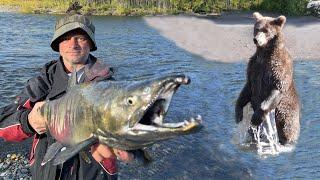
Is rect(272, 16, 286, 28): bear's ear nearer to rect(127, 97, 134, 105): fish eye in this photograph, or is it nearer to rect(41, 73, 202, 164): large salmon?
rect(41, 73, 202, 164): large salmon

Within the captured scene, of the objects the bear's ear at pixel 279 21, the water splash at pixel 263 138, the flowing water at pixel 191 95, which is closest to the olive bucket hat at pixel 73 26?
the flowing water at pixel 191 95

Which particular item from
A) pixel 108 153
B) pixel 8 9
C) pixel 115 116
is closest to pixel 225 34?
pixel 8 9

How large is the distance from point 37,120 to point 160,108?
3.35 feet

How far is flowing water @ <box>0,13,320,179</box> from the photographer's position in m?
7.70

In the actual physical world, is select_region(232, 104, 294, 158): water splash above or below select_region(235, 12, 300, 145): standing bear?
below

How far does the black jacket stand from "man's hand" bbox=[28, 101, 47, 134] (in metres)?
0.07

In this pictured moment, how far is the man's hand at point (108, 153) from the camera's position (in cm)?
270

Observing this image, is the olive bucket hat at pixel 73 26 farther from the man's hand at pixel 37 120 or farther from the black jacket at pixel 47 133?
the man's hand at pixel 37 120

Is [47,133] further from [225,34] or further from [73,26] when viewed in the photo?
[225,34]

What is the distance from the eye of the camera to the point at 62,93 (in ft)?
10.5

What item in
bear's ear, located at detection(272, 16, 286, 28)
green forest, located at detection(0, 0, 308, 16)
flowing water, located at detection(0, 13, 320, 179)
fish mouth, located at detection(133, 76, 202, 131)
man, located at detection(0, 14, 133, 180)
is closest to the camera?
fish mouth, located at detection(133, 76, 202, 131)

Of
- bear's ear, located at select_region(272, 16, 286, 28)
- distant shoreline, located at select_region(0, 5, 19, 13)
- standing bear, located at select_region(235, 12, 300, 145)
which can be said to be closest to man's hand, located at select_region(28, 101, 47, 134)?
standing bear, located at select_region(235, 12, 300, 145)

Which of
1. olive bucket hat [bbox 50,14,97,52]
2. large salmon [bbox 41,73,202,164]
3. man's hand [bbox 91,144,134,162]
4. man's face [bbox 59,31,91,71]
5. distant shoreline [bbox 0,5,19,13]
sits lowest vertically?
distant shoreline [bbox 0,5,19,13]

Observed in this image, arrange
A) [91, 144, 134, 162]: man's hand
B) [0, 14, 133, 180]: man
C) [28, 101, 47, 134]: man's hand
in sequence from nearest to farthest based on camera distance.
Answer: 1. [91, 144, 134, 162]: man's hand
2. [28, 101, 47, 134]: man's hand
3. [0, 14, 133, 180]: man
